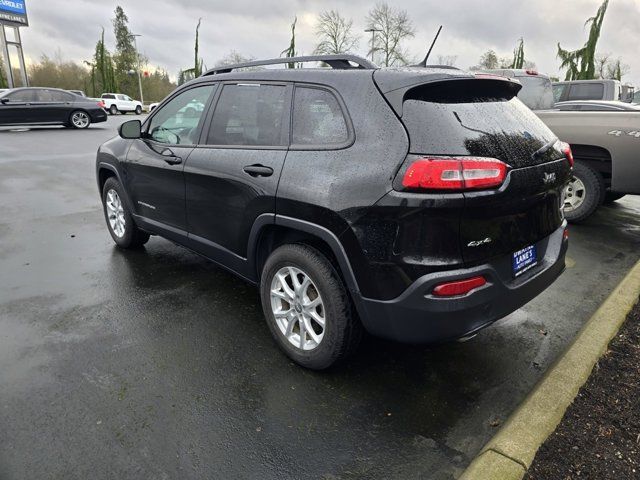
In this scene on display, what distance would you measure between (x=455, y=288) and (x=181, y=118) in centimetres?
272

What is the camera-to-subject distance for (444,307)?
7.43 ft

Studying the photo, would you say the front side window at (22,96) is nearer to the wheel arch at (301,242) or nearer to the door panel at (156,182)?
the door panel at (156,182)

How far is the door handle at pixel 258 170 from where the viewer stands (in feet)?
9.31

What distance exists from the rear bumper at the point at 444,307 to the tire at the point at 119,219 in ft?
10.1

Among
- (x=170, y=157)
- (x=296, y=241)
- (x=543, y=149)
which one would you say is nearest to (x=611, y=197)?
(x=543, y=149)

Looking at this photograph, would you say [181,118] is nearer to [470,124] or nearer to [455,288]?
[470,124]

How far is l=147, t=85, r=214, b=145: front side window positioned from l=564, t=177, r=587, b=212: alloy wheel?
4.57 metres

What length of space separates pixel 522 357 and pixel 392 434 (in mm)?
1203

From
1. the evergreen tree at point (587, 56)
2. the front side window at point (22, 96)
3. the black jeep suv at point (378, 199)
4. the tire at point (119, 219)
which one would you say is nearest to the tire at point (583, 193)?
the black jeep suv at point (378, 199)

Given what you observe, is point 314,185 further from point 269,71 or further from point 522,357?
point 522,357

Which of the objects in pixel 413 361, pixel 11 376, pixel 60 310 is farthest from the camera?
pixel 60 310

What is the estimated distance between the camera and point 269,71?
3168 mm

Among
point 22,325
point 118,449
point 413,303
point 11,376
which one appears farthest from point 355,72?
point 22,325

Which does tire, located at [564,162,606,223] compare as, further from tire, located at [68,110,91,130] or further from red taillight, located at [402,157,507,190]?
tire, located at [68,110,91,130]
